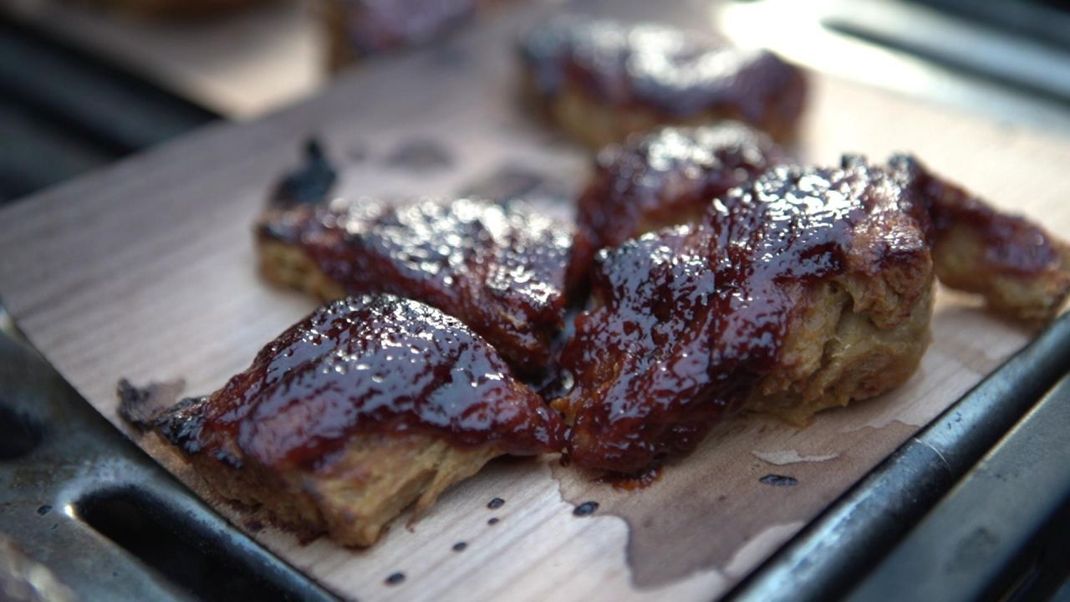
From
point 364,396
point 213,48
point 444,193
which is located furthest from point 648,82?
point 213,48

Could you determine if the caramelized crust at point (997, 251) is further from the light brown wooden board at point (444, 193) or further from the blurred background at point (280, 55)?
the blurred background at point (280, 55)

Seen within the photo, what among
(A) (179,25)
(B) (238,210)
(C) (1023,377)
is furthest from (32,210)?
(C) (1023,377)

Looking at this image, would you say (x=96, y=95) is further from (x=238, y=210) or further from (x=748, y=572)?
(x=748, y=572)

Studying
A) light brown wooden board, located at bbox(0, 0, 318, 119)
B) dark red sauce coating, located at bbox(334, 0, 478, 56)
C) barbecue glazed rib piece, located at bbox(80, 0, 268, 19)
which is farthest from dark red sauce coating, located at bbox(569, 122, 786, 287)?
barbecue glazed rib piece, located at bbox(80, 0, 268, 19)

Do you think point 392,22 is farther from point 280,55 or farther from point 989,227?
point 989,227

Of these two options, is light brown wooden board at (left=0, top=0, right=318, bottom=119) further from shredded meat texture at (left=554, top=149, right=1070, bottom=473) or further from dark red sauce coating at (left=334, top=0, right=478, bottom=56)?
shredded meat texture at (left=554, top=149, right=1070, bottom=473)

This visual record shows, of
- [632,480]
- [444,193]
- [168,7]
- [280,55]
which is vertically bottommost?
[632,480]
